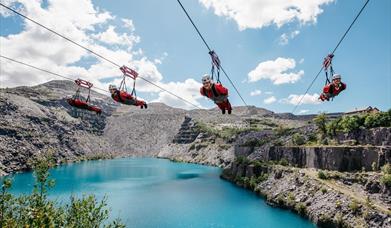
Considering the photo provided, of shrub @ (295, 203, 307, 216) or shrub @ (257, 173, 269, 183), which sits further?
shrub @ (257, 173, 269, 183)

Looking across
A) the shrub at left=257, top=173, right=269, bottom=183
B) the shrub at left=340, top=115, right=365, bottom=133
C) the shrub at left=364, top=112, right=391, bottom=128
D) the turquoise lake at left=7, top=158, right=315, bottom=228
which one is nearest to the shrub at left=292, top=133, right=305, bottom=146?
the shrub at left=257, top=173, right=269, bottom=183

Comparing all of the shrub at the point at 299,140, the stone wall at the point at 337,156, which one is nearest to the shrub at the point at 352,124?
the stone wall at the point at 337,156

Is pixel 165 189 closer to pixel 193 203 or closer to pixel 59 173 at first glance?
pixel 193 203

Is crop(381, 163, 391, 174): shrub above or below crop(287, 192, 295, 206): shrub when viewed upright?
above

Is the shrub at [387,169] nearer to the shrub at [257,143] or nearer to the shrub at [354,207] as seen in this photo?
the shrub at [354,207]

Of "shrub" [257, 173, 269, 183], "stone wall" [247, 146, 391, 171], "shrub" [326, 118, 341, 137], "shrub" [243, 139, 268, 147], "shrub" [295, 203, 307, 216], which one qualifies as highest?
"shrub" [326, 118, 341, 137]

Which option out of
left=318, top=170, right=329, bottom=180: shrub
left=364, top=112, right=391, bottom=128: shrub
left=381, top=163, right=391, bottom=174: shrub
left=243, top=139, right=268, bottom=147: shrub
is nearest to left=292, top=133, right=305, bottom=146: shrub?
left=364, top=112, right=391, bottom=128: shrub

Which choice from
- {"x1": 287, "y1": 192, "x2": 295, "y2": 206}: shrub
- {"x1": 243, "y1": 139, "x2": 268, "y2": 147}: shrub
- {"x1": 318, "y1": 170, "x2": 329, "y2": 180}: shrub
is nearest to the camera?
{"x1": 318, "y1": 170, "x2": 329, "y2": 180}: shrub

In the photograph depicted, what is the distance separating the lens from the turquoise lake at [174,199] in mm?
57250

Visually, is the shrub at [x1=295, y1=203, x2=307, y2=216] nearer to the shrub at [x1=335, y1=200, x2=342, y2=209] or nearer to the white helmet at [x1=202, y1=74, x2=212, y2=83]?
the shrub at [x1=335, y1=200, x2=342, y2=209]

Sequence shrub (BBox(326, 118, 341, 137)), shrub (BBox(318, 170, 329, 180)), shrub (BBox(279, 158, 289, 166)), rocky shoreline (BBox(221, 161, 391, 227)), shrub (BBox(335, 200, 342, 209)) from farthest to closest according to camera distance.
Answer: shrub (BBox(279, 158, 289, 166))
shrub (BBox(326, 118, 341, 137))
shrub (BBox(318, 170, 329, 180))
shrub (BBox(335, 200, 342, 209))
rocky shoreline (BBox(221, 161, 391, 227))

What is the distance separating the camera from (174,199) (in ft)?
253

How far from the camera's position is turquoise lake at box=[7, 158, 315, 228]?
188ft

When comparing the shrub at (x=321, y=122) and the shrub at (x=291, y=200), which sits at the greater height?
the shrub at (x=321, y=122)
